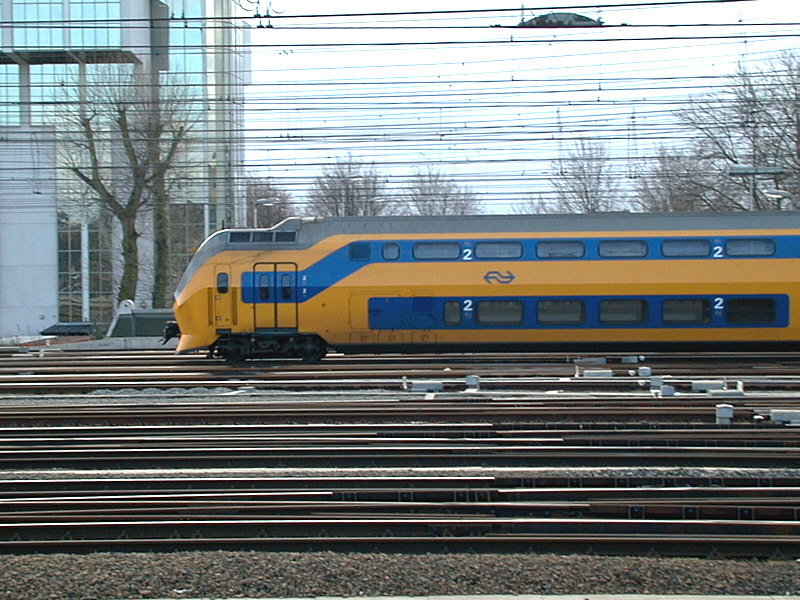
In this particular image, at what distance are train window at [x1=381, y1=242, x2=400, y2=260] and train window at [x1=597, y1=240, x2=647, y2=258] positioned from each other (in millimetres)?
4644

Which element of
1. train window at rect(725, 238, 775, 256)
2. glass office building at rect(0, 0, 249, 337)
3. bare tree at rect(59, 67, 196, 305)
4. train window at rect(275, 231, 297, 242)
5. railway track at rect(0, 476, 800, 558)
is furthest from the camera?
glass office building at rect(0, 0, 249, 337)

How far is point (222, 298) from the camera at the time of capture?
16.8m

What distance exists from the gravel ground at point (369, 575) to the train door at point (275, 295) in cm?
1100

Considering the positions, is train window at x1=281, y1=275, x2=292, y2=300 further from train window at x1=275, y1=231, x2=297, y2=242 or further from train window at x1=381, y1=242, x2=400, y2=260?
train window at x1=381, y1=242, x2=400, y2=260

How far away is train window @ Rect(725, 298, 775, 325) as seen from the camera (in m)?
16.2

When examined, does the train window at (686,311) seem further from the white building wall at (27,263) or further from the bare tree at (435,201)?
the white building wall at (27,263)

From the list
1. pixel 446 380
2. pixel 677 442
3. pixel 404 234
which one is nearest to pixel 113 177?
pixel 404 234

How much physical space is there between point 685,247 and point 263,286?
982 centimetres

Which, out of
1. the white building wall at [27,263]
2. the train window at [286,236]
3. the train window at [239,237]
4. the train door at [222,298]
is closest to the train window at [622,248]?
the train window at [286,236]

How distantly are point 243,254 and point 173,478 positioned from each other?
383 inches

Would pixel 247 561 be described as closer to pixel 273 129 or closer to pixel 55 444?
pixel 55 444

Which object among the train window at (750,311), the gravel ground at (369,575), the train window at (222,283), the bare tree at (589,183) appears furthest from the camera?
the bare tree at (589,183)

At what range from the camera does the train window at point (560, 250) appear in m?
16.5

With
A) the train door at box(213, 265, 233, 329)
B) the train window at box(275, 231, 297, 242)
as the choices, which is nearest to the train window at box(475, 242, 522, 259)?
the train window at box(275, 231, 297, 242)
